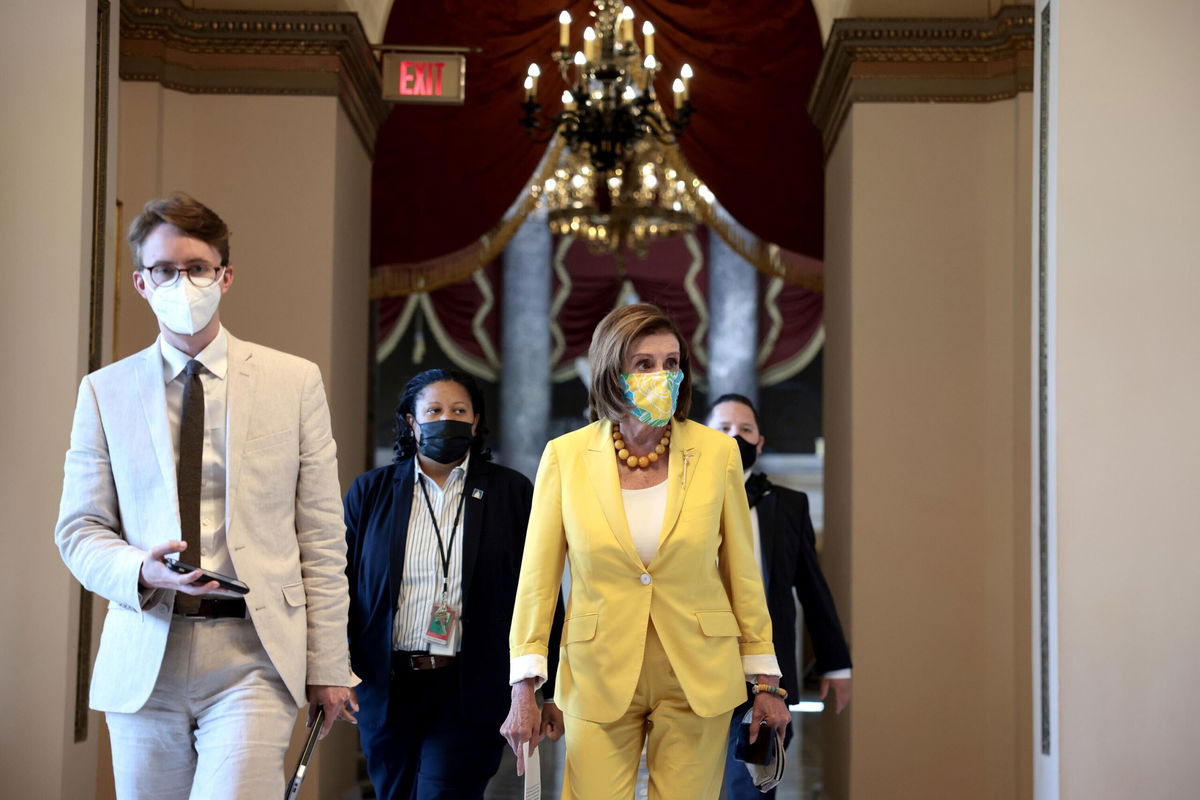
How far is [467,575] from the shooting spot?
465cm

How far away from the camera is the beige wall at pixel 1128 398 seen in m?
4.85

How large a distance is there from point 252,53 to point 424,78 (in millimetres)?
935

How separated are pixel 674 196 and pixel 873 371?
465 cm

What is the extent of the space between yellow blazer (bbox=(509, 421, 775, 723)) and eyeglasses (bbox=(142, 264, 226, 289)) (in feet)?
3.26

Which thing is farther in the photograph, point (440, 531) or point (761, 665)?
point (440, 531)

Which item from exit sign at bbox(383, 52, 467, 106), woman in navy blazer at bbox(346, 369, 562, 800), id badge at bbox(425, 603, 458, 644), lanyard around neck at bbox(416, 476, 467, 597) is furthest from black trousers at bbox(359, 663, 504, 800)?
exit sign at bbox(383, 52, 467, 106)

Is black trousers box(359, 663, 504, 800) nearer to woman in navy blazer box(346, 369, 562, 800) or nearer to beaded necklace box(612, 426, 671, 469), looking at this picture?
woman in navy blazer box(346, 369, 562, 800)

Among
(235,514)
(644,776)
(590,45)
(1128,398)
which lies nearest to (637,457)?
(235,514)

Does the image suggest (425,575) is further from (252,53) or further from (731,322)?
(731,322)

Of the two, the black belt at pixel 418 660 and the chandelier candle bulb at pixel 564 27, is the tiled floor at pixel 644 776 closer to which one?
the black belt at pixel 418 660

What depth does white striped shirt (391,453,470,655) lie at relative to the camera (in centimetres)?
461

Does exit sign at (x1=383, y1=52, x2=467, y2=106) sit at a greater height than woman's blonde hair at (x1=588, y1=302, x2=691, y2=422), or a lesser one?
greater

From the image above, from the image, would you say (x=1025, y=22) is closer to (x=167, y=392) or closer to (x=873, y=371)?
(x=873, y=371)

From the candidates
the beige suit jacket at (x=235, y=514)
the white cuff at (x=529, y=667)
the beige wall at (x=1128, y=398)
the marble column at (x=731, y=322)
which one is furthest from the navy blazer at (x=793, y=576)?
the marble column at (x=731, y=322)
